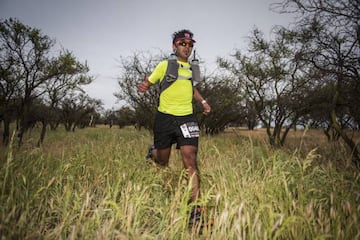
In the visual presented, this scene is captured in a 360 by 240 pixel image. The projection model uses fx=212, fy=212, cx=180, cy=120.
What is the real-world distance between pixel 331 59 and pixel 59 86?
34.4 ft

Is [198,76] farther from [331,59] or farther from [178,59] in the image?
[331,59]

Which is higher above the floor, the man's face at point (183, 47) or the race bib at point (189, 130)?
the man's face at point (183, 47)

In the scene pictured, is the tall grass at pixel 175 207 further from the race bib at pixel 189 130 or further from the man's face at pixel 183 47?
the man's face at pixel 183 47

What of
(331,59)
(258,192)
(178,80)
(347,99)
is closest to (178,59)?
(178,80)

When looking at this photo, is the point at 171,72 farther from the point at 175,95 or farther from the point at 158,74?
the point at 175,95

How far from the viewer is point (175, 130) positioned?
300cm

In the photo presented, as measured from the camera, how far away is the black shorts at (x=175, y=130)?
2.91 m

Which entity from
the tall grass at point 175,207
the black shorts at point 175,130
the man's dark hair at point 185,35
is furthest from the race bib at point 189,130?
the man's dark hair at point 185,35

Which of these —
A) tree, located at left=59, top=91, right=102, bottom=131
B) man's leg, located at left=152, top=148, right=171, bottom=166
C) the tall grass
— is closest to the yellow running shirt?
man's leg, located at left=152, top=148, right=171, bottom=166

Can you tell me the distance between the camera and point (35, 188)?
94.2 inches

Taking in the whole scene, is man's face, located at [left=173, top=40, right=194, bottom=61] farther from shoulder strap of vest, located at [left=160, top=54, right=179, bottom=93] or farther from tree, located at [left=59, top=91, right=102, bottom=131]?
tree, located at [left=59, top=91, right=102, bottom=131]

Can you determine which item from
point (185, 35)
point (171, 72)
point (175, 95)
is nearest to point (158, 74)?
point (171, 72)

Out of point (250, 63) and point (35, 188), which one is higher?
point (250, 63)

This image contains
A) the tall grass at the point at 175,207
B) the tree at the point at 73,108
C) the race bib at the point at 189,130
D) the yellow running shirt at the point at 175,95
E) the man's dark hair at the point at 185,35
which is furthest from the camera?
the tree at the point at 73,108
